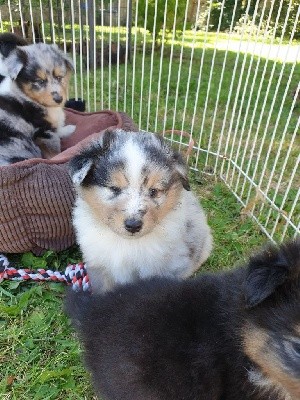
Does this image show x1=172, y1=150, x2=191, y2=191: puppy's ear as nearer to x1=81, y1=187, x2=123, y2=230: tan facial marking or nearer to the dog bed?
x1=81, y1=187, x2=123, y2=230: tan facial marking

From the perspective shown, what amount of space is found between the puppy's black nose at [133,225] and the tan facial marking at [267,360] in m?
0.84

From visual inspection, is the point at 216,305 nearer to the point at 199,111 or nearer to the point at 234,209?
the point at 234,209

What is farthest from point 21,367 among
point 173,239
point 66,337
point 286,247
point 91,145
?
point 286,247

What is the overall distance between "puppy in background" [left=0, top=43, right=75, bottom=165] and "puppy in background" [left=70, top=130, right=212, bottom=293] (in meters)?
1.46

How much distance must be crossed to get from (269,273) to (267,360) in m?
0.40

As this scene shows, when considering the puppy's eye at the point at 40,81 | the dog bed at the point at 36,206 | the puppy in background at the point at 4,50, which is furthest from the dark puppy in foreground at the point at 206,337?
the puppy in background at the point at 4,50

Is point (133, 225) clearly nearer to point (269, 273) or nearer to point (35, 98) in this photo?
point (269, 273)

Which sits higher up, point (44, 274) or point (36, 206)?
point (36, 206)

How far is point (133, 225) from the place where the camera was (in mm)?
2406

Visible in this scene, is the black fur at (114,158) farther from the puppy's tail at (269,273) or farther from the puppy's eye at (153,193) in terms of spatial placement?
the puppy's tail at (269,273)

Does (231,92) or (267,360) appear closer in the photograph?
(267,360)

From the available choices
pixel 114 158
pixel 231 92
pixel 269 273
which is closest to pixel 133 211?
pixel 114 158

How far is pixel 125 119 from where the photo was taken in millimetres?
3998

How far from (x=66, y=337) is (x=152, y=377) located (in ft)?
3.26
